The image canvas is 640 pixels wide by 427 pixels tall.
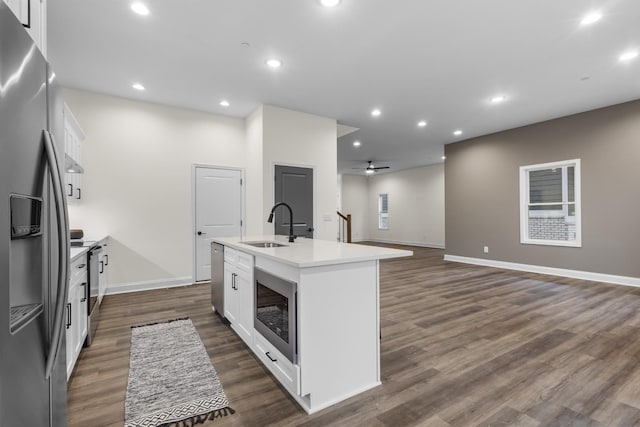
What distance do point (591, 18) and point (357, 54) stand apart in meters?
2.22

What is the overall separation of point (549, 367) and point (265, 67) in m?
4.15

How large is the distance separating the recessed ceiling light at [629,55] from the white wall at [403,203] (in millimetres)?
6857

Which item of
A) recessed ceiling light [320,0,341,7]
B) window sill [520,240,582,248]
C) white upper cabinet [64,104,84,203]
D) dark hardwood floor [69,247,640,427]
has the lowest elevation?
dark hardwood floor [69,247,640,427]

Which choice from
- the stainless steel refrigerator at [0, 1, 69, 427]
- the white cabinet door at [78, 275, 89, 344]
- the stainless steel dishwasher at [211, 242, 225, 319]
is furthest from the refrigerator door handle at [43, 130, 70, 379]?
the stainless steel dishwasher at [211, 242, 225, 319]

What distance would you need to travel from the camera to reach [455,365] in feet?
7.75

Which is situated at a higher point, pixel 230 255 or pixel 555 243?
pixel 230 255

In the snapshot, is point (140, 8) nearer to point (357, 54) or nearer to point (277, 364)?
point (357, 54)

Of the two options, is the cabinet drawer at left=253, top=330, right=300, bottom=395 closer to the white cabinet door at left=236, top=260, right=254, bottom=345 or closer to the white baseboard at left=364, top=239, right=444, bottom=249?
the white cabinet door at left=236, top=260, right=254, bottom=345

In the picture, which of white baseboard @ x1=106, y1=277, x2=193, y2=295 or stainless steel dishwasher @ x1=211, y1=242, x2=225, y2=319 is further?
white baseboard @ x1=106, y1=277, x2=193, y2=295

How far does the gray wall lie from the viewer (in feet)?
16.1

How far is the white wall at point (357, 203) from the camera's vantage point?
12.5m

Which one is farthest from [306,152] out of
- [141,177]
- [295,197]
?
[141,177]

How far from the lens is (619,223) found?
4.98 m

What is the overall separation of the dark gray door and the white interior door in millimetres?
912
